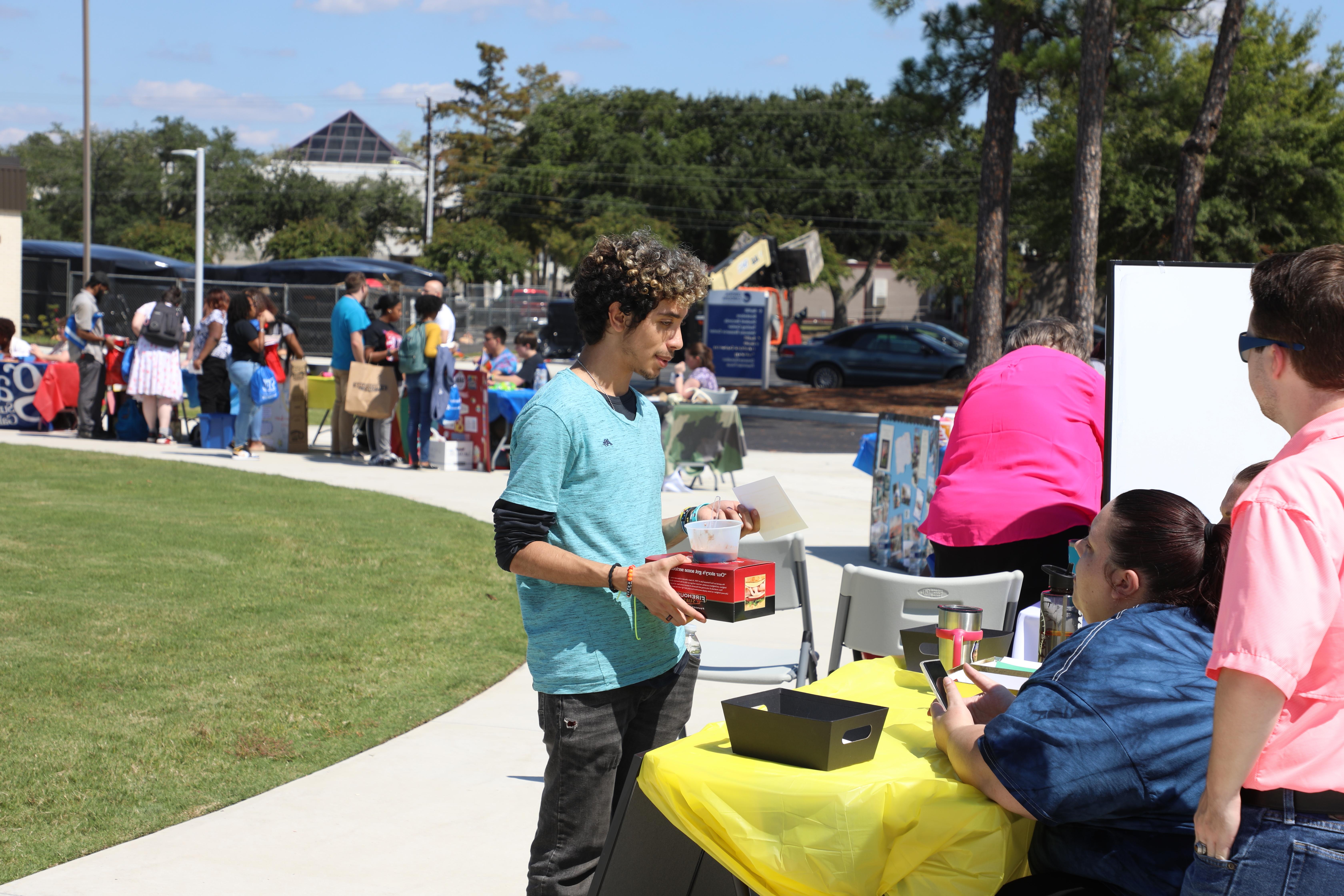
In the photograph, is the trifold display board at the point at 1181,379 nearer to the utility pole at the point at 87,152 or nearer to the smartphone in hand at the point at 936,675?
the smartphone in hand at the point at 936,675

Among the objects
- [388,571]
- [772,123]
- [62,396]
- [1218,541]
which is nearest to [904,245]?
[772,123]

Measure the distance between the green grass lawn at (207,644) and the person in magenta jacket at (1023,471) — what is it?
8.17 ft

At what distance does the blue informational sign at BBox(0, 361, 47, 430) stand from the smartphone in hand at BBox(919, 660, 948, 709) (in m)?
14.6

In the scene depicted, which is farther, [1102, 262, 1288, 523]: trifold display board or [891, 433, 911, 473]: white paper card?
[891, 433, 911, 473]: white paper card

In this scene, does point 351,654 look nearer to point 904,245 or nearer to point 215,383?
point 215,383

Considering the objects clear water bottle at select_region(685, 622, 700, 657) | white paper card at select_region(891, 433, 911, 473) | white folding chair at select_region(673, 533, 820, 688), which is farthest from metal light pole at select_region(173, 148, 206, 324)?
clear water bottle at select_region(685, 622, 700, 657)

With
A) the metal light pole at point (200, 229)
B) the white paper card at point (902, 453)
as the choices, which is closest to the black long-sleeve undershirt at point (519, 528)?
the white paper card at point (902, 453)

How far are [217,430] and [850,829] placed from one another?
42.0 ft

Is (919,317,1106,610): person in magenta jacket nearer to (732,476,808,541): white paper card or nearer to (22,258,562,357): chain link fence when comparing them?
(732,476,808,541): white paper card

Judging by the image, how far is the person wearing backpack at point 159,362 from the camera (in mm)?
13008

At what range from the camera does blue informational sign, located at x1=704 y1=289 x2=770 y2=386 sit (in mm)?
23562

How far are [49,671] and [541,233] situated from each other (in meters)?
55.1

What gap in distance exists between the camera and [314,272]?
3847 centimetres

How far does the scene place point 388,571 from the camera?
7758 millimetres
